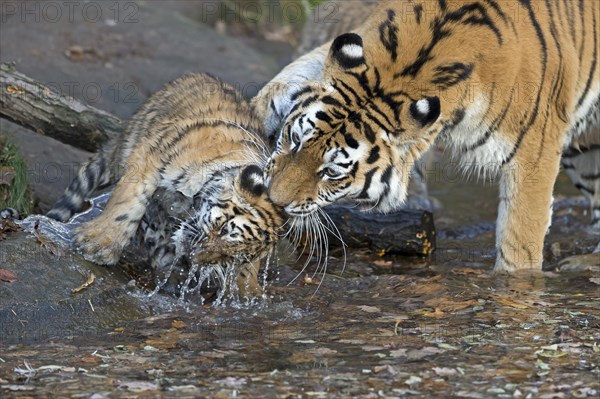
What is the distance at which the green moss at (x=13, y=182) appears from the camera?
694 cm

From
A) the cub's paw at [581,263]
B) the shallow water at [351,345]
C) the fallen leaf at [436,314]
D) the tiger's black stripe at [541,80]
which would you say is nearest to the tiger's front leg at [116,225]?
the shallow water at [351,345]

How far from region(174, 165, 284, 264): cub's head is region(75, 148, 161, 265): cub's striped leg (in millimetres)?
479

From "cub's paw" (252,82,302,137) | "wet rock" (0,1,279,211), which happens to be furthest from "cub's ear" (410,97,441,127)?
"wet rock" (0,1,279,211)

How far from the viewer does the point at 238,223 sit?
5578 millimetres

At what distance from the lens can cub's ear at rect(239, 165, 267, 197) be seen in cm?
561

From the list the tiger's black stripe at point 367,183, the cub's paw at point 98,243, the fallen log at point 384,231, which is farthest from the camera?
the fallen log at point 384,231

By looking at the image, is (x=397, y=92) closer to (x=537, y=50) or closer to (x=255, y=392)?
(x=537, y=50)

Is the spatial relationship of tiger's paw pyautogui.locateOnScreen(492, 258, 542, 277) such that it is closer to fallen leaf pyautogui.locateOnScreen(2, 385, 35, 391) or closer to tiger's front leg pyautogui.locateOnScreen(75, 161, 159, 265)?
tiger's front leg pyautogui.locateOnScreen(75, 161, 159, 265)

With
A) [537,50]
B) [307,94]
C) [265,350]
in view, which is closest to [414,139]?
[307,94]

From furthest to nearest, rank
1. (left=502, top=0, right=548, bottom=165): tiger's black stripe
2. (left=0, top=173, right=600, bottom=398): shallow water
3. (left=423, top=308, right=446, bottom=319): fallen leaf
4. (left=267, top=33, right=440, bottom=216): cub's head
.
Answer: (left=502, top=0, right=548, bottom=165): tiger's black stripe
(left=423, top=308, right=446, bottom=319): fallen leaf
(left=267, top=33, right=440, bottom=216): cub's head
(left=0, top=173, right=600, bottom=398): shallow water

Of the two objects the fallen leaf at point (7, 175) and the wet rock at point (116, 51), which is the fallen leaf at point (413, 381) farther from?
the wet rock at point (116, 51)

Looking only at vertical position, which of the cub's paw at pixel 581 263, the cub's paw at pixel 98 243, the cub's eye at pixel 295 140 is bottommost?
the cub's paw at pixel 581 263

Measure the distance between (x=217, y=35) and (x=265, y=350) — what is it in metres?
9.14

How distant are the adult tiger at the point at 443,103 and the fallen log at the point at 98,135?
0.96 meters
